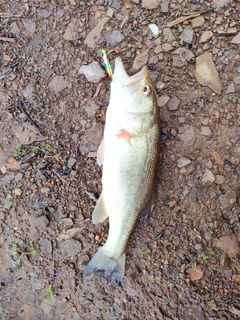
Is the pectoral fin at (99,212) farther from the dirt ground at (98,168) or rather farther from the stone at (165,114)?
the stone at (165,114)

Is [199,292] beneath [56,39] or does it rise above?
beneath

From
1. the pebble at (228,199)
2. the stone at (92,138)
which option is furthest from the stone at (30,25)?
the pebble at (228,199)

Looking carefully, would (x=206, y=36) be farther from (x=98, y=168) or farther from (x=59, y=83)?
(x=98, y=168)

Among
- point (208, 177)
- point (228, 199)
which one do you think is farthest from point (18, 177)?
point (228, 199)

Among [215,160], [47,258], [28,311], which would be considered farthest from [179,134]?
[28,311]

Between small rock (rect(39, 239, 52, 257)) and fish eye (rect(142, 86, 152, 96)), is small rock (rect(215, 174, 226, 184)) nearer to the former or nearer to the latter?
fish eye (rect(142, 86, 152, 96))

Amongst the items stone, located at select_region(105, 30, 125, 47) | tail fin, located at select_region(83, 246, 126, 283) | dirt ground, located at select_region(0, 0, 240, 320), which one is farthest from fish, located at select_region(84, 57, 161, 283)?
stone, located at select_region(105, 30, 125, 47)

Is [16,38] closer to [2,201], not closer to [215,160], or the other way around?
[2,201]
